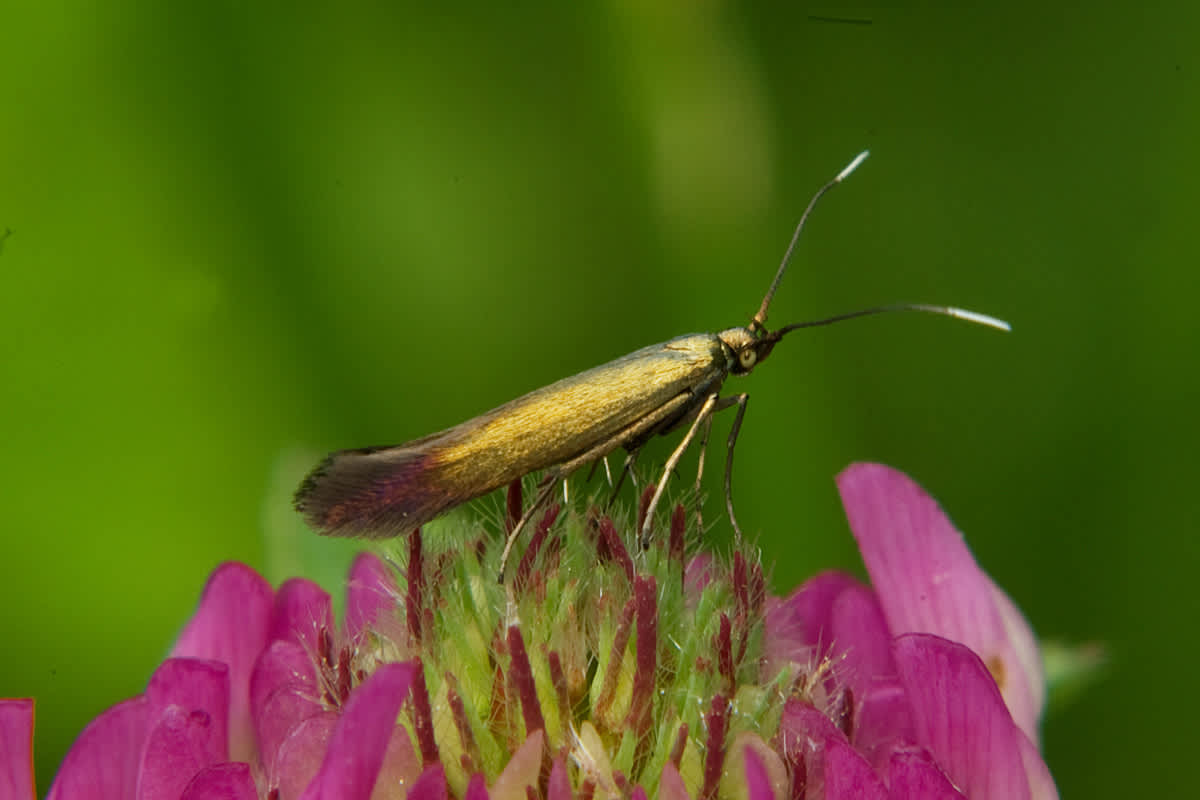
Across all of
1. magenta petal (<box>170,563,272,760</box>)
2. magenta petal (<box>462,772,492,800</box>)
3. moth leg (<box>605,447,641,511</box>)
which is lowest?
magenta petal (<box>462,772,492,800</box>)

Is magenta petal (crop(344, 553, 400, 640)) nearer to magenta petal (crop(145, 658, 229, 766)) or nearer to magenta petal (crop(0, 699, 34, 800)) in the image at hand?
magenta petal (crop(145, 658, 229, 766))

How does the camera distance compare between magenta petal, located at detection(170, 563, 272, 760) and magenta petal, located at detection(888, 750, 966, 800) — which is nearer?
magenta petal, located at detection(888, 750, 966, 800)

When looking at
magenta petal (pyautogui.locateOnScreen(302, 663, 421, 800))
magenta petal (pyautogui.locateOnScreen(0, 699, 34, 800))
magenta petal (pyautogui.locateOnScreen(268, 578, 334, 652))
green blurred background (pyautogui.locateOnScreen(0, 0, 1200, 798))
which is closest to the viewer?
magenta petal (pyautogui.locateOnScreen(302, 663, 421, 800))

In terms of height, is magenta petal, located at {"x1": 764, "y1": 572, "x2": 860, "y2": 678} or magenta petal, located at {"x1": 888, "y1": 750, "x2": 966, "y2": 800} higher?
magenta petal, located at {"x1": 764, "y1": 572, "x2": 860, "y2": 678}

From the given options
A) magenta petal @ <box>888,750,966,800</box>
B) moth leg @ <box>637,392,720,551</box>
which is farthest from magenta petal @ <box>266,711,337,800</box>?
magenta petal @ <box>888,750,966,800</box>

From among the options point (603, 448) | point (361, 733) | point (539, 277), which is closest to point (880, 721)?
point (603, 448)

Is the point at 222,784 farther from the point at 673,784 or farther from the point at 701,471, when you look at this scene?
the point at 701,471

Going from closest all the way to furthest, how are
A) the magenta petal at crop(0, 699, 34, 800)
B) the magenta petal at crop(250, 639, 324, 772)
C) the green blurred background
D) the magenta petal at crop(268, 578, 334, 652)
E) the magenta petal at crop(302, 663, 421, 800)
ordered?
the magenta petal at crop(302, 663, 421, 800)
the magenta petal at crop(0, 699, 34, 800)
the magenta petal at crop(250, 639, 324, 772)
the magenta petal at crop(268, 578, 334, 652)
the green blurred background
